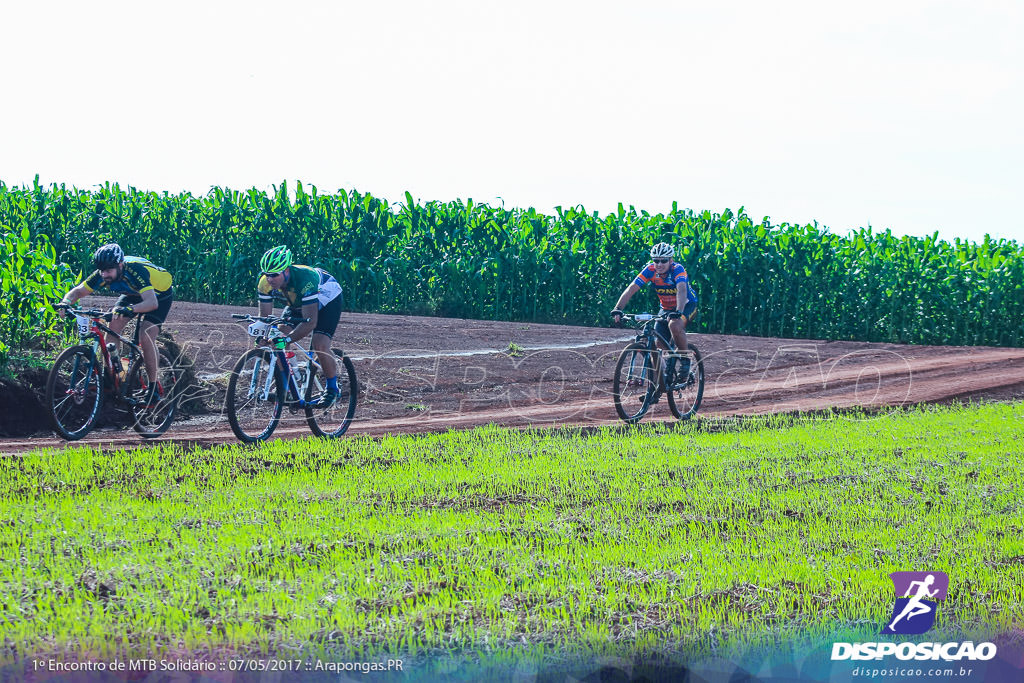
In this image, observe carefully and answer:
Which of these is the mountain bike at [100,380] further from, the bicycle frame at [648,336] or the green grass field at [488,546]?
the bicycle frame at [648,336]

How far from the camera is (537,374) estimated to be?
19.6 meters

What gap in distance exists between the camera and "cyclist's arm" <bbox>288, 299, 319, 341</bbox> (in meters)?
11.8

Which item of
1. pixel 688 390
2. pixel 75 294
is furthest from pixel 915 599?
pixel 75 294

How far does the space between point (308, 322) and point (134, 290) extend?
207 cm

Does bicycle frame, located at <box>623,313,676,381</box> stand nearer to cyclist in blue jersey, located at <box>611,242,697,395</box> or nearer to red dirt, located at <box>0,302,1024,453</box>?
cyclist in blue jersey, located at <box>611,242,697,395</box>

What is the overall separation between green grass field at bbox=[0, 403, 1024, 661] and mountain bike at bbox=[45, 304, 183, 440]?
0.87 m

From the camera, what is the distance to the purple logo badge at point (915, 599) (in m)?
6.26

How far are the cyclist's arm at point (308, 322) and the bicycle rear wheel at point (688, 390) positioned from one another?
5154 millimetres

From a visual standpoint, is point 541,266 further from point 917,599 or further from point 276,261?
point 917,599

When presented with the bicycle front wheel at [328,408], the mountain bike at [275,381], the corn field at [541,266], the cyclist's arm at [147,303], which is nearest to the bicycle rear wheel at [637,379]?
the bicycle front wheel at [328,408]

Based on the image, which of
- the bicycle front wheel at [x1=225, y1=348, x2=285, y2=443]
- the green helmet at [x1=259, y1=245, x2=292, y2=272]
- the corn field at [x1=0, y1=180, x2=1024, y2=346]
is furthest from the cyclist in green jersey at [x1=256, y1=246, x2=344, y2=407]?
the corn field at [x1=0, y1=180, x2=1024, y2=346]

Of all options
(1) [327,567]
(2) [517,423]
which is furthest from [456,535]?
(2) [517,423]

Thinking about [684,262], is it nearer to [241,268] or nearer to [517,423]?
[241,268]

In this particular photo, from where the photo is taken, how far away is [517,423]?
14461 mm
